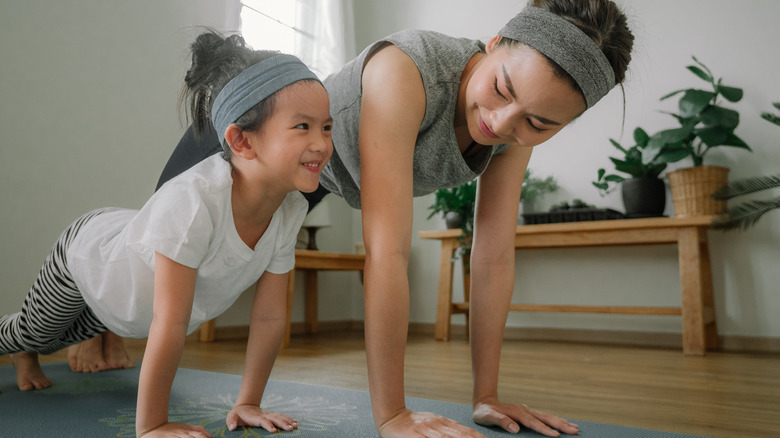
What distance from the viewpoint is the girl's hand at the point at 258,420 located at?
3.26 feet

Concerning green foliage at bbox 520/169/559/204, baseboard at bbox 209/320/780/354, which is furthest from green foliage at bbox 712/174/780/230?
green foliage at bbox 520/169/559/204

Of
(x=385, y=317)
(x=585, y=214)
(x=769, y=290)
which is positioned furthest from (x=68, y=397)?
(x=769, y=290)

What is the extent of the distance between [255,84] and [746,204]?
2.26m

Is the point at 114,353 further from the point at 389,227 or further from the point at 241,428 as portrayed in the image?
the point at 389,227

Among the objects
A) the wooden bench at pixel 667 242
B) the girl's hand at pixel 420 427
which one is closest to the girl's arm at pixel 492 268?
the girl's hand at pixel 420 427

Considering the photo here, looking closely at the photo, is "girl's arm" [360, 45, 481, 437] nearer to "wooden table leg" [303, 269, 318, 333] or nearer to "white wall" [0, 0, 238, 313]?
"white wall" [0, 0, 238, 313]

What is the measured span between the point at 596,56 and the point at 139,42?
92.7 inches

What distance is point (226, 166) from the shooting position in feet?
3.30

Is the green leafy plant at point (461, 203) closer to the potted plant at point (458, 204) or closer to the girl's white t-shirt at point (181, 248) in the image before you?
the potted plant at point (458, 204)

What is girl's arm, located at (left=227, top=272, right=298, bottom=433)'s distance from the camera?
1.02 metres

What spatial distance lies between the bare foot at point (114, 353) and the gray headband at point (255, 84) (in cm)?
108

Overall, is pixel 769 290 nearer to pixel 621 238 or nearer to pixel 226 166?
pixel 621 238

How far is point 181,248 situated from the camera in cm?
89

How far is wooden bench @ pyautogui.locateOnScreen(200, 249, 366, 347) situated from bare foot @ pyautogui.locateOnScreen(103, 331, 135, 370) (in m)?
0.75
